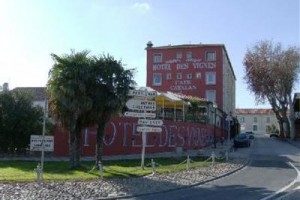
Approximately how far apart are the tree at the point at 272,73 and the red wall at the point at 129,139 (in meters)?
33.1

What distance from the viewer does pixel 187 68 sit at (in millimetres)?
71312

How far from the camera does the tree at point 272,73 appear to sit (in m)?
73.1

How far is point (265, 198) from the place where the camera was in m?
15.2

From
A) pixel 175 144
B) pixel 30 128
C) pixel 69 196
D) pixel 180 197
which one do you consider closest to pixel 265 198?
pixel 180 197

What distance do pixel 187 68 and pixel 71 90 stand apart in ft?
167

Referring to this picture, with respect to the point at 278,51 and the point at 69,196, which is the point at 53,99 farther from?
the point at 278,51

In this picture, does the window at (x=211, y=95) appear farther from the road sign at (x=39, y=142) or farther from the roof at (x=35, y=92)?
the road sign at (x=39, y=142)

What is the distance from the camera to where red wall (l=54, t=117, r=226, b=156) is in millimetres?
28891

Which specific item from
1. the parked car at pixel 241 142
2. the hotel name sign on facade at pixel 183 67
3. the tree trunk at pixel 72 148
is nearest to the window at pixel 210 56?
the hotel name sign on facade at pixel 183 67

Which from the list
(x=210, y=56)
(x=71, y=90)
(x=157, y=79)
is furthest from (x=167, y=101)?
(x=157, y=79)

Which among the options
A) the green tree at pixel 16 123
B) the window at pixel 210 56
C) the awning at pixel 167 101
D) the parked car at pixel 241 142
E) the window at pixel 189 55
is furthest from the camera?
the window at pixel 189 55

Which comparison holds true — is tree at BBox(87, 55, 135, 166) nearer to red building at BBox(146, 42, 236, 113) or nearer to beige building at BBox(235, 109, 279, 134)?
red building at BBox(146, 42, 236, 113)

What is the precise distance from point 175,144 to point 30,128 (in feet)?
45.1

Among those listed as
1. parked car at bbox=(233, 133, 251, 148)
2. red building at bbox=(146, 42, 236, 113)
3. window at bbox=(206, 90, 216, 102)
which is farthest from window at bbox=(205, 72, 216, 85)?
parked car at bbox=(233, 133, 251, 148)
